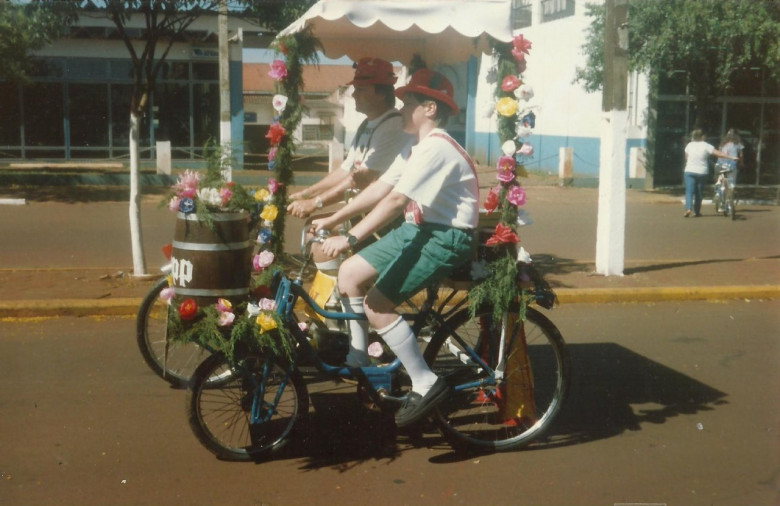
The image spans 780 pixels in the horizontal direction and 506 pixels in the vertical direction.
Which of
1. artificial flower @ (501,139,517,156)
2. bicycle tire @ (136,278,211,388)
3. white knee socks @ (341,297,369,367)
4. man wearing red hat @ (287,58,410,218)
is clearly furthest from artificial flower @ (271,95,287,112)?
artificial flower @ (501,139,517,156)

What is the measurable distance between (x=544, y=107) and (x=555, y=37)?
2.74 m

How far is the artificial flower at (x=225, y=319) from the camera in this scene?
15.6 feet

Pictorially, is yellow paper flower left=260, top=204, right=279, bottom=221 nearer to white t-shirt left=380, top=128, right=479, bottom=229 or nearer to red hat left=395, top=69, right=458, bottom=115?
white t-shirt left=380, top=128, right=479, bottom=229

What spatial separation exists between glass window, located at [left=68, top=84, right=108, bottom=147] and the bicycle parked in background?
2031cm

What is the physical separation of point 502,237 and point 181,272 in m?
1.76

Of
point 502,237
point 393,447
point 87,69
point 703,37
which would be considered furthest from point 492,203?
point 87,69

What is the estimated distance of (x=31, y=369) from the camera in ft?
21.9

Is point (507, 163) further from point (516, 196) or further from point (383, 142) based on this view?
point (383, 142)

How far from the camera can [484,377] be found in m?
5.27

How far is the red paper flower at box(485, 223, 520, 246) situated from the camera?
17.0ft

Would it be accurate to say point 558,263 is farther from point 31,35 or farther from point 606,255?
point 31,35

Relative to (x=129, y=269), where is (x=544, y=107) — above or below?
above

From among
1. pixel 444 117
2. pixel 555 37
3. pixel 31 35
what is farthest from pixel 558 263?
pixel 555 37

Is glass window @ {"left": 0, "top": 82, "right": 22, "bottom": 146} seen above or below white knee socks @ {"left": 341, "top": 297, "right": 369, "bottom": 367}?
above
